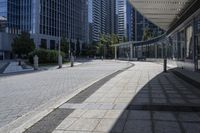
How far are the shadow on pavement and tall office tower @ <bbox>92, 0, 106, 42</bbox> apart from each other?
457 feet

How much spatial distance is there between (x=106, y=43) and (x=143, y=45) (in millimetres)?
39777

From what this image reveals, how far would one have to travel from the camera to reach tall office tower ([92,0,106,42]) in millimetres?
152750

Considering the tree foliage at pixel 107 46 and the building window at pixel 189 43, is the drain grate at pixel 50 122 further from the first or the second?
the tree foliage at pixel 107 46

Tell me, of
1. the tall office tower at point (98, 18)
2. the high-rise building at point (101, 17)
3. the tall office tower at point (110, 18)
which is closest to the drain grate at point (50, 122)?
the high-rise building at point (101, 17)

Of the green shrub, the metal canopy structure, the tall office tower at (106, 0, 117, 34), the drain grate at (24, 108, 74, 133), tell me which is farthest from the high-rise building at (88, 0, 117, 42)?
the drain grate at (24, 108, 74, 133)

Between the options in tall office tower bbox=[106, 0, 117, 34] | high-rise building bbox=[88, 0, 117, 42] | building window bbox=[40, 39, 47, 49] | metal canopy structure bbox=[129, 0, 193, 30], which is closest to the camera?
metal canopy structure bbox=[129, 0, 193, 30]

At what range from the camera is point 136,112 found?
7457 mm

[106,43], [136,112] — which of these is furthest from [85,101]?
[106,43]

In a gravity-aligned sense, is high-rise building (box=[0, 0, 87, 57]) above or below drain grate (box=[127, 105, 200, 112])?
above

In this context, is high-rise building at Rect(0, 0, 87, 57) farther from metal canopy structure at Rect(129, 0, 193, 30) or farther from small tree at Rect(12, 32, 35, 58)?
metal canopy structure at Rect(129, 0, 193, 30)

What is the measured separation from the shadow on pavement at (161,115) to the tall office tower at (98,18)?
5488 inches

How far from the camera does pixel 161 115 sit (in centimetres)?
706

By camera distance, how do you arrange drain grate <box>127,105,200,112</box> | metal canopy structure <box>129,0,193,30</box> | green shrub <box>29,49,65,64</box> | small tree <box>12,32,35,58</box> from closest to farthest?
drain grate <box>127,105,200,112</box>
metal canopy structure <box>129,0,193,30</box>
green shrub <box>29,49,65,64</box>
small tree <box>12,32,35,58</box>

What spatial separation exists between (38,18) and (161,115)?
94.5m
